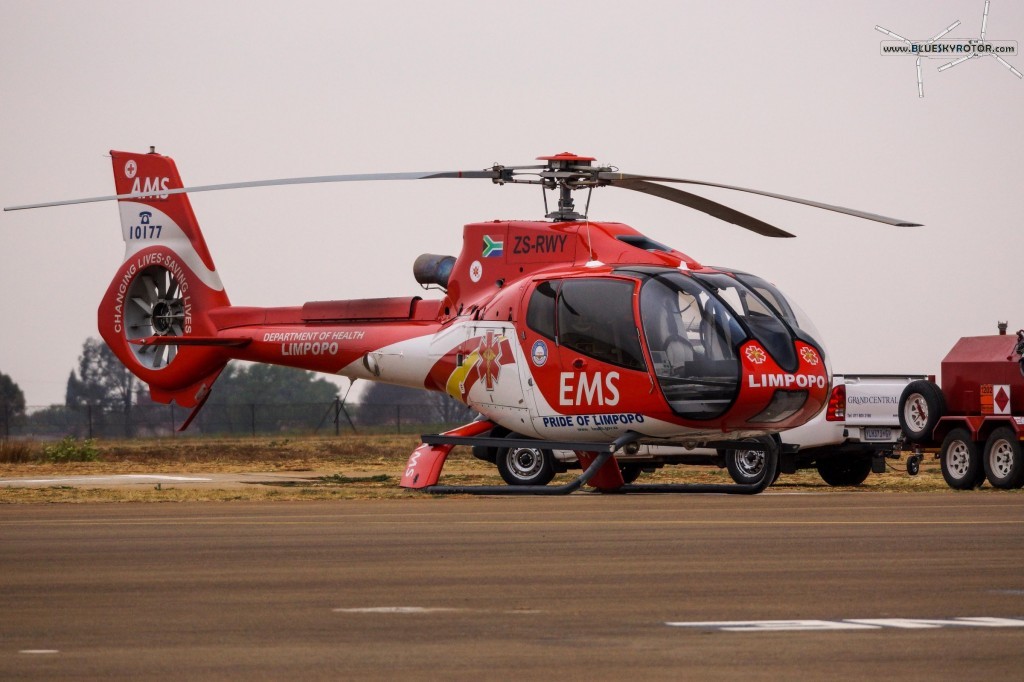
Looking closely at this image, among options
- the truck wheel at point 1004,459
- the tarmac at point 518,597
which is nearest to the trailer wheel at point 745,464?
the truck wheel at point 1004,459

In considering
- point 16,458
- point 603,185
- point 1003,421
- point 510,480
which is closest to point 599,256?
point 603,185

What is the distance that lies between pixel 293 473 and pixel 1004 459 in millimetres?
→ 11625

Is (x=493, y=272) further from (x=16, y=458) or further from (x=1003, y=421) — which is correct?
(x=16, y=458)

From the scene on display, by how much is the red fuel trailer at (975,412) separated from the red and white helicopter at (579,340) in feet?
10.0

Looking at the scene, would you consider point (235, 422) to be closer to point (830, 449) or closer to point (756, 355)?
point (830, 449)

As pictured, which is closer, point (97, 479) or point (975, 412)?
point (975, 412)

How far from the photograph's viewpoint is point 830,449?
924 inches

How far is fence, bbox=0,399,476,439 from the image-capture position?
209 ft

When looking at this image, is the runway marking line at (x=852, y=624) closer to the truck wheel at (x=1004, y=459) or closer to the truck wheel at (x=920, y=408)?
the truck wheel at (x=1004, y=459)

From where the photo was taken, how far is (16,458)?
113 feet

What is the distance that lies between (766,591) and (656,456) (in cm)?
1458

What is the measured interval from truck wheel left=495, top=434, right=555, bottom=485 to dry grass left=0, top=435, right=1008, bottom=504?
1195mm

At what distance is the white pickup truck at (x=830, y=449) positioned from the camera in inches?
892

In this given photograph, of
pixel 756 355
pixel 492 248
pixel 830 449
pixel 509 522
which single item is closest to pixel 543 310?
pixel 492 248
